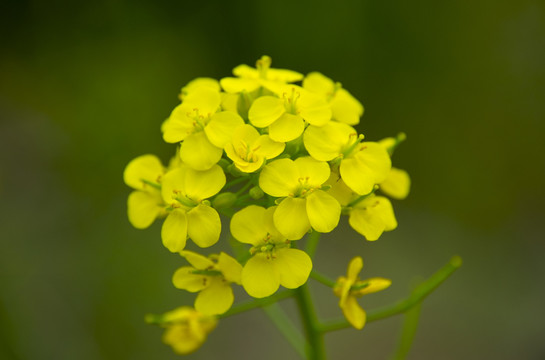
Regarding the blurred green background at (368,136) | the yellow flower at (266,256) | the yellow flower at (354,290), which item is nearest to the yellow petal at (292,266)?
the yellow flower at (266,256)

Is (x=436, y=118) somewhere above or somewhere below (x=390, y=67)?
below

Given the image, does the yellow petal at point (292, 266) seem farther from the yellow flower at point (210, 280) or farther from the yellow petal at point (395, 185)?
the yellow petal at point (395, 185)

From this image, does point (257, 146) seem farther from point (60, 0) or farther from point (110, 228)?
point (60, 0)

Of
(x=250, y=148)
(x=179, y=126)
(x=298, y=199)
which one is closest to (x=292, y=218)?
(x=298, y=199)

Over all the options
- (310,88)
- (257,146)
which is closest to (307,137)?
(257,146)

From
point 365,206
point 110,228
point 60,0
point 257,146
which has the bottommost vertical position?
point 110,228

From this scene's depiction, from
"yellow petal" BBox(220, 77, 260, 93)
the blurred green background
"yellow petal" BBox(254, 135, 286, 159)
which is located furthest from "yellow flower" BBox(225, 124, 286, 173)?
the blurred green background

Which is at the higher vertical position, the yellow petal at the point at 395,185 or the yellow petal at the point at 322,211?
the yellow petal at the point at 322,211
